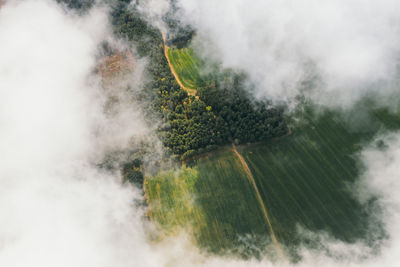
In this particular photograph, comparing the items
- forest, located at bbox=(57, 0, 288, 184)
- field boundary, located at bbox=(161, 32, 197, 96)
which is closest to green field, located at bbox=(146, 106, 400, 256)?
forest, located at bbox=(57, 0, 288, 184)

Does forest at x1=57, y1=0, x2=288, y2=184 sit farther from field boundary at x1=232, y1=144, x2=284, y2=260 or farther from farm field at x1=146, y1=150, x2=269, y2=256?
farm field at x1=146, y1=150, x2=269, y2=256

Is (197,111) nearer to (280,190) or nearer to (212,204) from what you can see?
(212,204)

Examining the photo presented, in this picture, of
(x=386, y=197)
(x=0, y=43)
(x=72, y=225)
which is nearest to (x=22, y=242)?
(x=72, y=225)

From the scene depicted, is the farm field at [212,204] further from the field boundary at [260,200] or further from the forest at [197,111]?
the forest at [197,111]

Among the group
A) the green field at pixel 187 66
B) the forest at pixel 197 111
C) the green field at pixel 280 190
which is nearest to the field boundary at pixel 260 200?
the green field at pixel 280 190

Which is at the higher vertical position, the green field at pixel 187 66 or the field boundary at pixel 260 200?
the green field at pixel 187 66

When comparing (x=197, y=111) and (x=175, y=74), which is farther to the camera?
(x=175, y=74)

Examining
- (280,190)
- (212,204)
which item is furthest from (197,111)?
(280,190)
